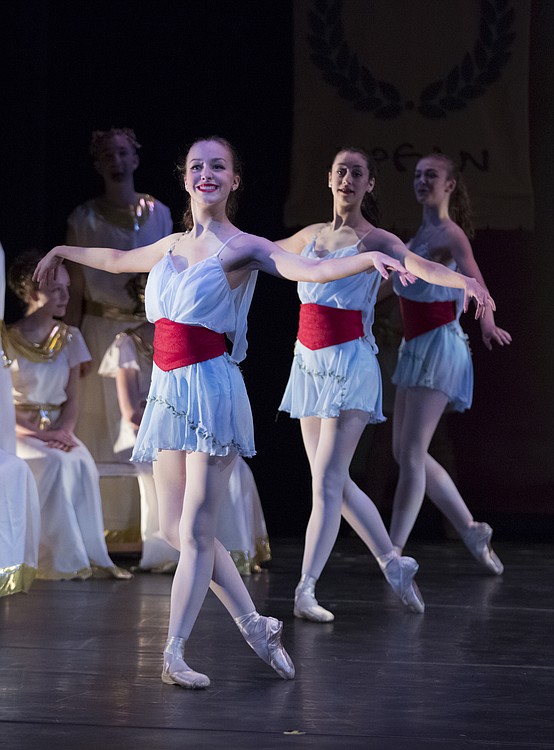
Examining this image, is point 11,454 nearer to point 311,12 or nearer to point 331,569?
point 331,569

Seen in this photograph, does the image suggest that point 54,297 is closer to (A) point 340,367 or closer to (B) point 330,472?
(A) point 340,367

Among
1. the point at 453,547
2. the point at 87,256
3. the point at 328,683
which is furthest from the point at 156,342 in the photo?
the point at 453,547

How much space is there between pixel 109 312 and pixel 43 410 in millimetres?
652

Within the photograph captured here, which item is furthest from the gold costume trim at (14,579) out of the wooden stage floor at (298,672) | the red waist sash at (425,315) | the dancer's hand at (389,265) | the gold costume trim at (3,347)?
the red waist sash at (425,315)

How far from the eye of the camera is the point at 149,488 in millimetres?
5375

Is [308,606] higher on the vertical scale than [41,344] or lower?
lower

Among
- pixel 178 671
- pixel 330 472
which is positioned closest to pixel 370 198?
pixel 330 472

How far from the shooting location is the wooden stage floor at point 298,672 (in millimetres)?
2797

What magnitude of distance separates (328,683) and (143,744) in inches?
28.2

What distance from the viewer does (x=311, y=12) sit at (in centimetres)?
655

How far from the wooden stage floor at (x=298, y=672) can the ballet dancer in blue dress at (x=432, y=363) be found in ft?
1.04

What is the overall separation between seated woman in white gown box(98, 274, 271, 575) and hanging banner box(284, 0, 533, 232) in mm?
1513

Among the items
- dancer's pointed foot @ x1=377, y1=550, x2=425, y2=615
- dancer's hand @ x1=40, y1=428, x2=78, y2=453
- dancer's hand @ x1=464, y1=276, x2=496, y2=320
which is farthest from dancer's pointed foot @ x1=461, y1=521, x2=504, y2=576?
dancer's hand @ x1=464, y1=276, x2=496, y2=320

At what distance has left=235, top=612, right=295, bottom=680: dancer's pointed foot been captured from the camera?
10.9ft
